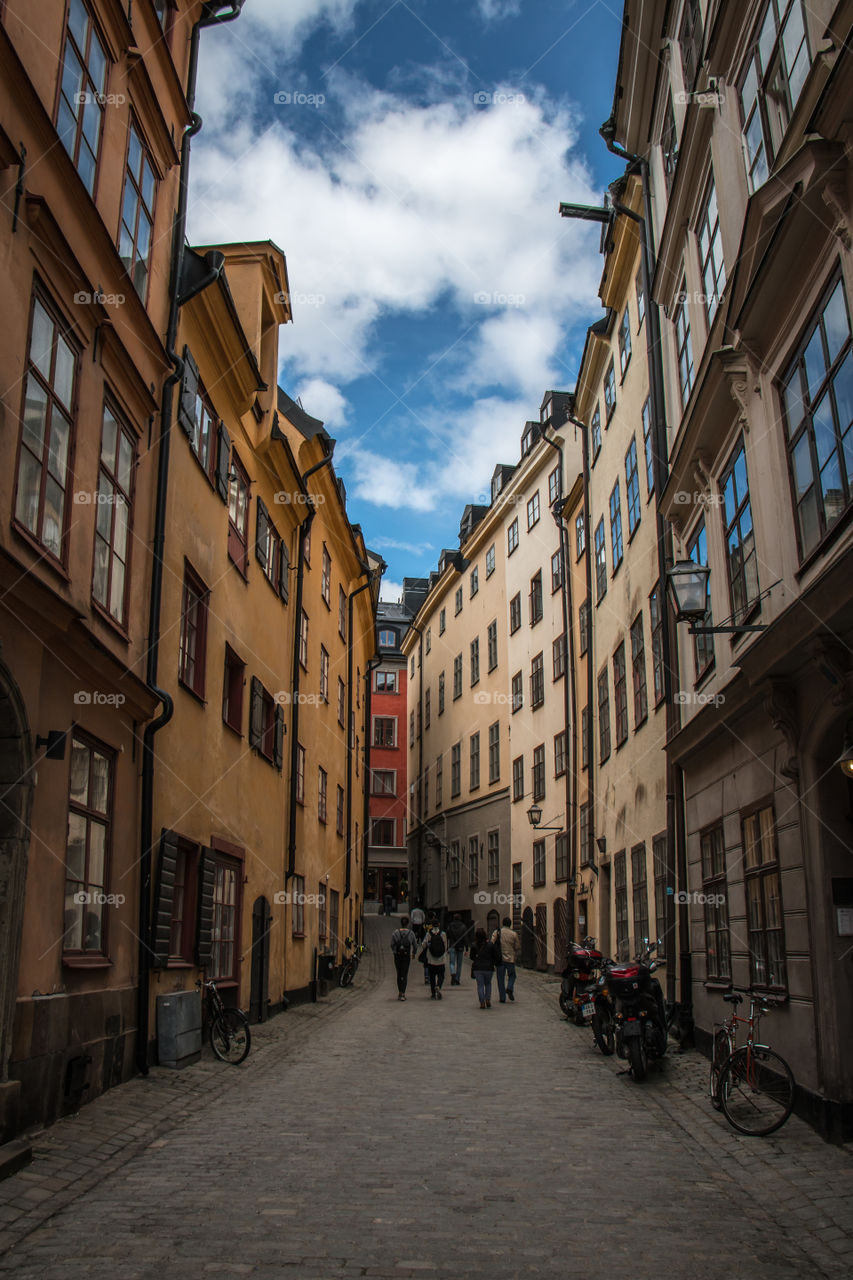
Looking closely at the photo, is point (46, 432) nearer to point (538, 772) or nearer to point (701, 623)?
point (701, 623)

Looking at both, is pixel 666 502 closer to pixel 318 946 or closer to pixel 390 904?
pixel 318 946

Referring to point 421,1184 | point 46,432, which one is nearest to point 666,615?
point 46,432

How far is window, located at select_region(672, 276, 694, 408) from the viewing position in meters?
14.5

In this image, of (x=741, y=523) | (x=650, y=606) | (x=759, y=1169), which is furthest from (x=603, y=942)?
(x=759, y=1169)

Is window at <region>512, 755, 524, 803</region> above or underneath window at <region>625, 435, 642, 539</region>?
underneath

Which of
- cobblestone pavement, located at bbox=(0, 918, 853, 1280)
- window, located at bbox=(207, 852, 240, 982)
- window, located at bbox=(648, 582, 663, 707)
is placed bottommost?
cobblestone pavement, located at bbox=(0, 918, 853, 1280)

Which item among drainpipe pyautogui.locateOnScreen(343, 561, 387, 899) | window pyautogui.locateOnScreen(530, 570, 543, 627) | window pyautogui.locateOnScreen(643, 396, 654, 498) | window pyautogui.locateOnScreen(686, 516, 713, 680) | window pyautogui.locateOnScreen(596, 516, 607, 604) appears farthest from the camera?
window pyautogui.locateOnScreen(530, 570, 543, 627)

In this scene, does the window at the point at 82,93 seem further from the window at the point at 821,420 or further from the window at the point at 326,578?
the window at the point at 326,578

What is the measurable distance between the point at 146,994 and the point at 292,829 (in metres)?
9.12

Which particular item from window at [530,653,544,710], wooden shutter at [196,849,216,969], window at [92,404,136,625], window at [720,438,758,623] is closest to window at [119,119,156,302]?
window at [92,404,136,625]

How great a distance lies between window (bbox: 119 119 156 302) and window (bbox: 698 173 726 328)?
20.8 ft

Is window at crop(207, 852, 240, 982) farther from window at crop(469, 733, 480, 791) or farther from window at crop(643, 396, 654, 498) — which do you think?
window at crop(469, 733, 480, 791)

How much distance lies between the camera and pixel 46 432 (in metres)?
8.57

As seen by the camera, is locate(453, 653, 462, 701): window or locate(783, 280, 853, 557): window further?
locate(453, 653, 462, 701): window
